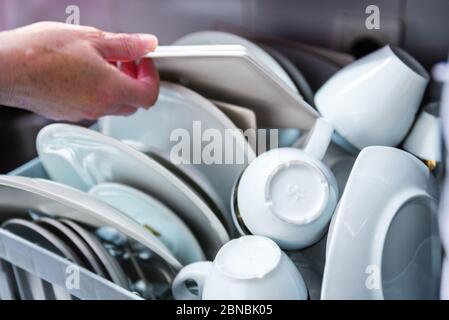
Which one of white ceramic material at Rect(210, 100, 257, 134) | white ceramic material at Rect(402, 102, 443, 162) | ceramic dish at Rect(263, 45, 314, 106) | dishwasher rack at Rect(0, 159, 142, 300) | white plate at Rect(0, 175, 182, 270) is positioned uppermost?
ceramic dish at Rect(263, 45, 314, 106)

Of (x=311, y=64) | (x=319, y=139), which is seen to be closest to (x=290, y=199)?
(x=319, y=139)

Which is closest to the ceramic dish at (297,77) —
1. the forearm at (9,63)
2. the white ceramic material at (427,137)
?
the white ceramic material at (427,137)

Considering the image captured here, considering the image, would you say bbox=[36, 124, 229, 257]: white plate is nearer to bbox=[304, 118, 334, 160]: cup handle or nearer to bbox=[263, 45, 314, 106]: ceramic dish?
bbox=[304, 118, 334, 160]: cup handle

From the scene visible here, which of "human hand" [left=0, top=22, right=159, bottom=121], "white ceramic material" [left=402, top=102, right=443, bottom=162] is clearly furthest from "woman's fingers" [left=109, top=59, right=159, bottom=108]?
"white ceramic material" [left=402, top=102, right=443, bottom=162]

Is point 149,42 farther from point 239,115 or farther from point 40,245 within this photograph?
point 40,245

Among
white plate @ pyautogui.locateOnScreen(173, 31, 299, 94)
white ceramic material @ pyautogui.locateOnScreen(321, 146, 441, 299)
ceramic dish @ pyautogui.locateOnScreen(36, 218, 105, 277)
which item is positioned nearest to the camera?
white ceramic material @ pyautogui.locateOnScreen(321, 146, 441, 299)

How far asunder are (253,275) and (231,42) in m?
0.42

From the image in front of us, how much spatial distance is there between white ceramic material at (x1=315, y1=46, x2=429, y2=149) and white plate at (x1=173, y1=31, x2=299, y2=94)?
11 cm

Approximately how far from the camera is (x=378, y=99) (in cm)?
66

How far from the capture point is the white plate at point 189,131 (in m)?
0.69

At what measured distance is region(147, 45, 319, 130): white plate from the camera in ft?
2.10

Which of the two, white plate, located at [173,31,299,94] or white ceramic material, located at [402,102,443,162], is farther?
white plate, located at [173,31,299,94]

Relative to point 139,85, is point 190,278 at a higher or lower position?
lower

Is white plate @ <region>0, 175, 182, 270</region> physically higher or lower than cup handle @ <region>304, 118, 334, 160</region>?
lower
